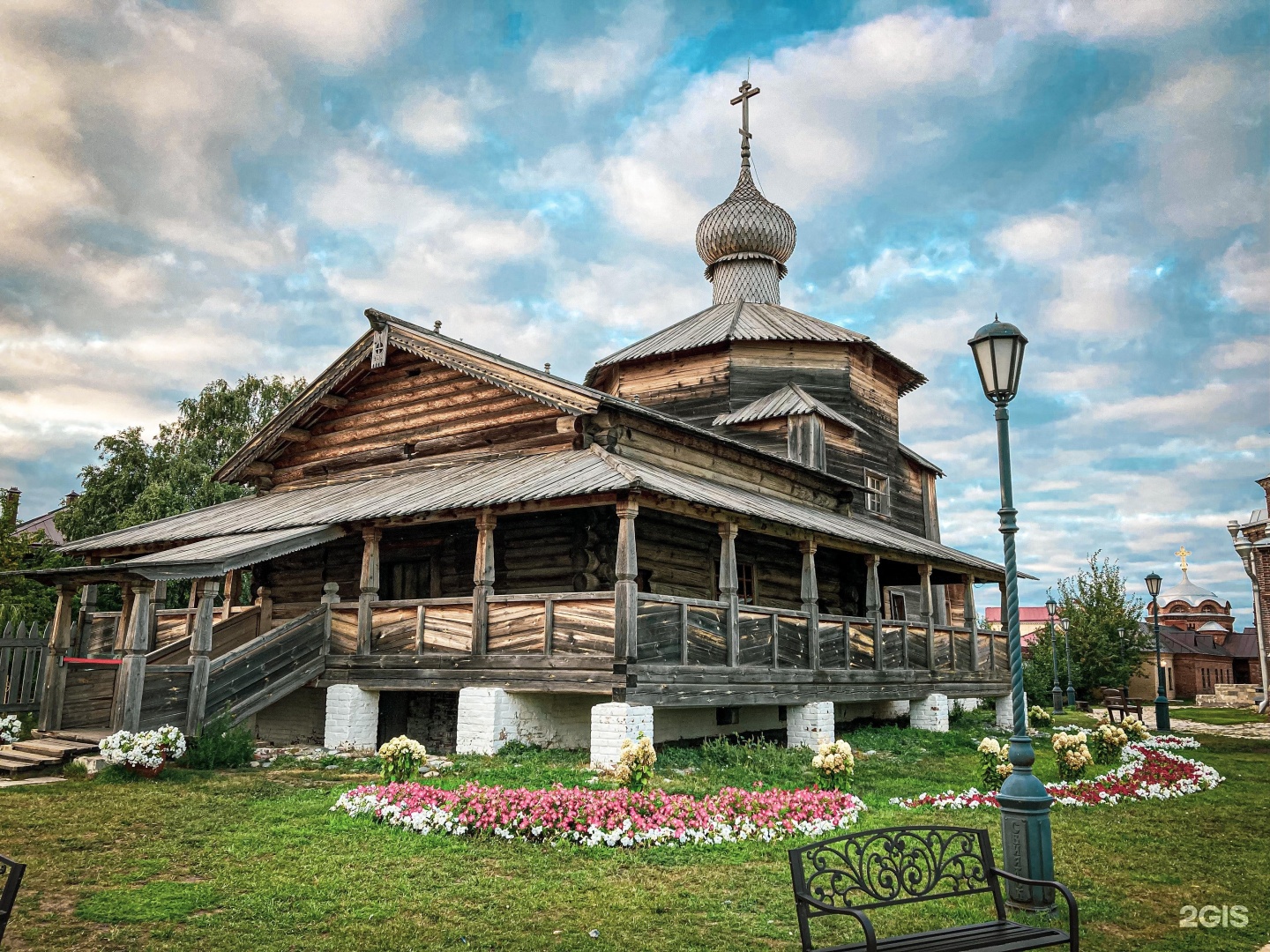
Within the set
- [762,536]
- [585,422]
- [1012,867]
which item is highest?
[585,422]

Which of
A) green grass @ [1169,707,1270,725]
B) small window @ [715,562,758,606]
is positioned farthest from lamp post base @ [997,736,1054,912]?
green grass @ [1169,707,1270,725]

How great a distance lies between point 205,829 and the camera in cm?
896

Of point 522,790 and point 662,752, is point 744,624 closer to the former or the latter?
point 662,752

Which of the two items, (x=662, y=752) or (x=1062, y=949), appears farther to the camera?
(x=662, y=752)

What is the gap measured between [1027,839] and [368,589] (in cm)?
1132

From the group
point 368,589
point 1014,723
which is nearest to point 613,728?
point 368,589

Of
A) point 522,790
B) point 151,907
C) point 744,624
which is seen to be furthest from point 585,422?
point 151,907

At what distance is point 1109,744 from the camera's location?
15.1 meters

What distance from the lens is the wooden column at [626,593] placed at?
12.7 m

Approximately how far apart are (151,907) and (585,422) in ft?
33.9

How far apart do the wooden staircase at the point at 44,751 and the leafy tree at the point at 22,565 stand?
12.4 meters

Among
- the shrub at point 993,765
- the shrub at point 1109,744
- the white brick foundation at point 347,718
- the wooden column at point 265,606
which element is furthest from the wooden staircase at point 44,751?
the shrub at point 1109,744

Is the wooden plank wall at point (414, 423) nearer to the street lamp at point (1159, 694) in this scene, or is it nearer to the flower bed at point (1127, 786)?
the flower bed at point (1127, 786)

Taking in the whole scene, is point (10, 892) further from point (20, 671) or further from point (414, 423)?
point (414, 423)
